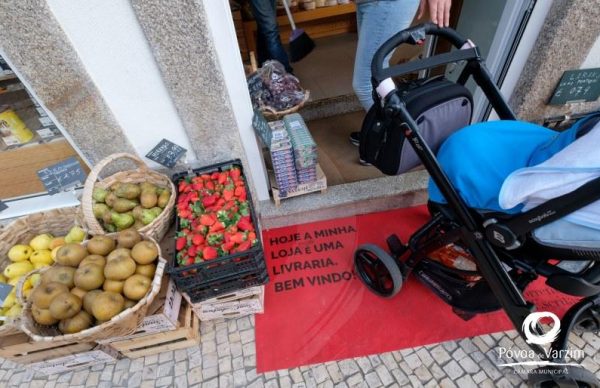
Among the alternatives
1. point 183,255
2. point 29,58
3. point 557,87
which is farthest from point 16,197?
point 557,87

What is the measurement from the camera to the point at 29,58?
1714mm

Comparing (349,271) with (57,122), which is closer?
(57,122)

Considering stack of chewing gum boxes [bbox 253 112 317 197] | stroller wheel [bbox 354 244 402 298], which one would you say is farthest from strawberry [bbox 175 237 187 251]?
stroller wheel [bbox 354 244 402 298]

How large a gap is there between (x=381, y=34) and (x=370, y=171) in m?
1.20

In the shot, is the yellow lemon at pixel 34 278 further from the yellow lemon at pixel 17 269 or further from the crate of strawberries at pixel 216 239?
the crate of strawberries at pixel 216 239

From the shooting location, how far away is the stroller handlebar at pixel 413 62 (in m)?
1.29

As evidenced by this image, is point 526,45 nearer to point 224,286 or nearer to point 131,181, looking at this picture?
point 224,286

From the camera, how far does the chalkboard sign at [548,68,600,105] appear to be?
7.81 feet

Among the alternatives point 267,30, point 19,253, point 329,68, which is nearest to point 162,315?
point 19,253

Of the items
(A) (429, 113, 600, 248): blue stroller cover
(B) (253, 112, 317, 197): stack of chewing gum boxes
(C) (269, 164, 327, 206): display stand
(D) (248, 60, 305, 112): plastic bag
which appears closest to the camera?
(A) (429, 113, 600, 248): blue stroller cover

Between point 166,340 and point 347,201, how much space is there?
163 centimetres

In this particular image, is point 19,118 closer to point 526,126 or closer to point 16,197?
point 16,197

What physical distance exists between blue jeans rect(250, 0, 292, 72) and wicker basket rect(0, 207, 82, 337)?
7.86 ft
